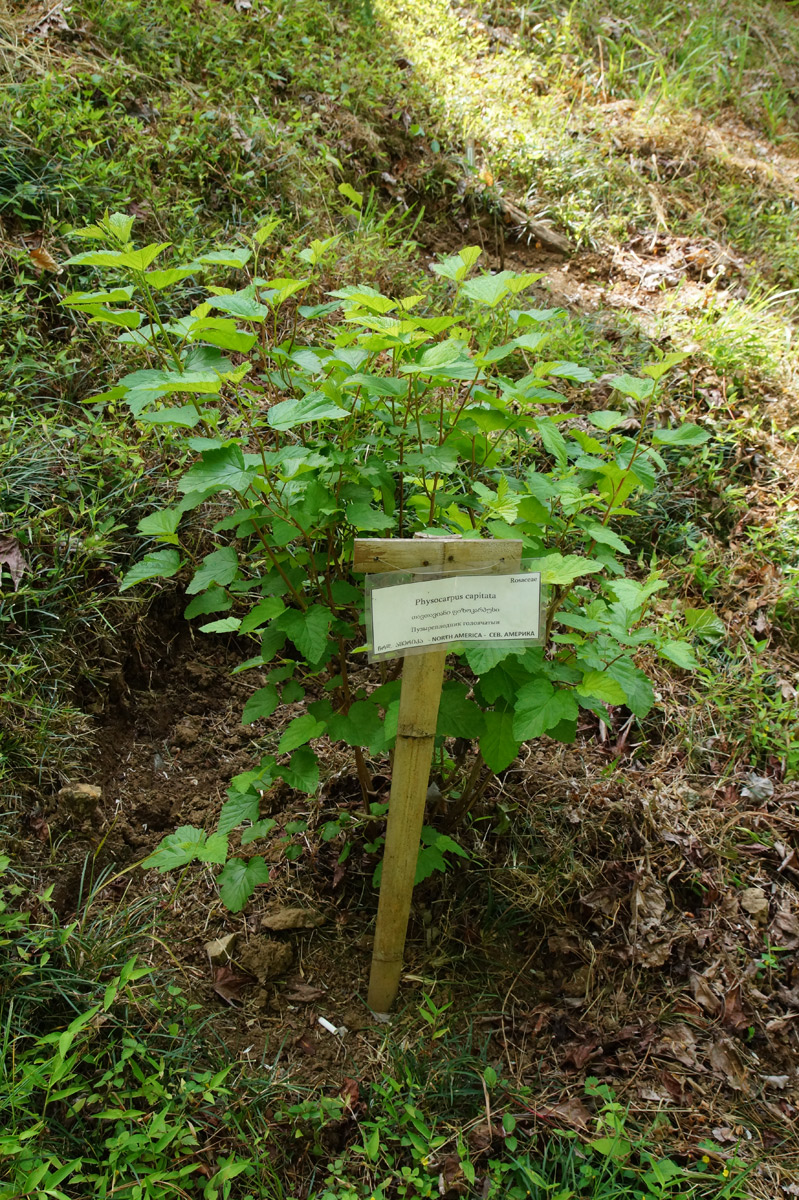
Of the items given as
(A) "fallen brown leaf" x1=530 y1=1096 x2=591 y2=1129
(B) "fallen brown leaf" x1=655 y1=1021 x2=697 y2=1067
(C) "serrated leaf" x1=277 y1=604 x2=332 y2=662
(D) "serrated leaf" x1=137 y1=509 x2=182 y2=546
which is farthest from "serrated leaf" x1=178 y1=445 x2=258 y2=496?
(B) "fallen brown leaf" x1=655 y1=1021 x2=697 y2=1067

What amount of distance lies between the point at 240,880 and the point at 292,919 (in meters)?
0.42

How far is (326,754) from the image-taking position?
2.49 meters

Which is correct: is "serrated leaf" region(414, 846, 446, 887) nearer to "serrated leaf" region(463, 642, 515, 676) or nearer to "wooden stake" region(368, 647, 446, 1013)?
"wooden stake" region(368, 647, 446, 1013)

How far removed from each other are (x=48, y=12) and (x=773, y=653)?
14.1ft

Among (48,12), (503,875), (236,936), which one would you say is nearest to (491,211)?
(48,12)

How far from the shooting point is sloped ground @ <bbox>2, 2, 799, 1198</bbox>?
2.00m

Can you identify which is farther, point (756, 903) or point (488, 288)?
point (756, 903)

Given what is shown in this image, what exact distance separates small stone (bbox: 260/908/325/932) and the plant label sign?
1.02 meters

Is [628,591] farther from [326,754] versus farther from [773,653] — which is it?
[773,653]

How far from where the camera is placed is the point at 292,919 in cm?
209

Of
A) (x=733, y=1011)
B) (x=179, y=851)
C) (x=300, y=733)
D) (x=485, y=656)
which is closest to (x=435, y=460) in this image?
(x=485, y=656)

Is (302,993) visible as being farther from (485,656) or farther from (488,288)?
(488,288)

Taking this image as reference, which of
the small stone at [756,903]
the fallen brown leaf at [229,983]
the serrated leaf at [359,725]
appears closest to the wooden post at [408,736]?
the serrated leaf at [359,725]

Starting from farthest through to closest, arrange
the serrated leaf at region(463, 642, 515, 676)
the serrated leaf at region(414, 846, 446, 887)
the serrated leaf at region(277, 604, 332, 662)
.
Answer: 1. the serrated leaf at region(414, 846, 446, 887)
2. the serrated leaf at region(277, 604, 332, 662)
3. the serrated leaf at region(463, 642, 515, 676)
